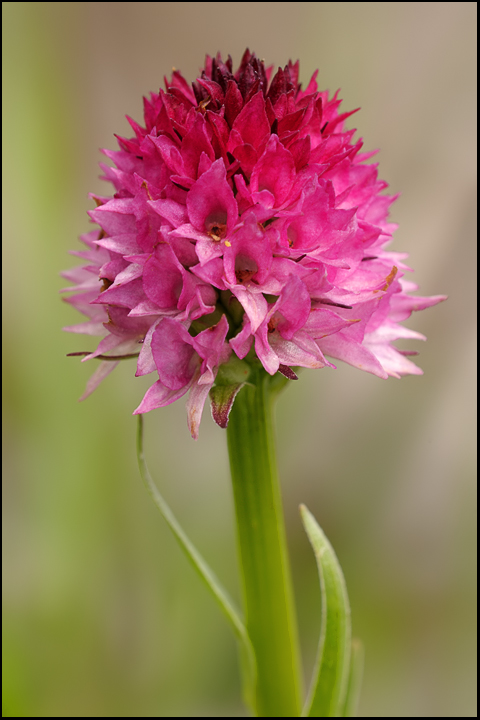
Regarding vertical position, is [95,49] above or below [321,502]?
above

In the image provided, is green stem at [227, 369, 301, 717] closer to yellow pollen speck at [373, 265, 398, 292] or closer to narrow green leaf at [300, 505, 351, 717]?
narrow green leaf at [300, 505, 351, 717]

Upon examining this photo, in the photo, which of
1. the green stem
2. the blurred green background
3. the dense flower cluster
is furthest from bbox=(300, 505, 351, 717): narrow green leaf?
the blurred green background

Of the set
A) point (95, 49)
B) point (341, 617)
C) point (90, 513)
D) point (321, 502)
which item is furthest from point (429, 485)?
point (95, 49)

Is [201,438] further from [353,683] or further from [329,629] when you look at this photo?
[329,629]

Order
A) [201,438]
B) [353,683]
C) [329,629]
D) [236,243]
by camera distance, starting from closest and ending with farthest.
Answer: [236,243] → [329,629] → [353,683] → [201,438]

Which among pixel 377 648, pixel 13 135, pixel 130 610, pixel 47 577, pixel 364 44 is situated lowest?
pixel 377 648

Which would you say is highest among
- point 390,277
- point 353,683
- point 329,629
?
point 390,277

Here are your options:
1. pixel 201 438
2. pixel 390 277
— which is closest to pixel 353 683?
pixel 390 277

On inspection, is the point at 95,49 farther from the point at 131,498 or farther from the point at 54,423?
the point at 131,498
